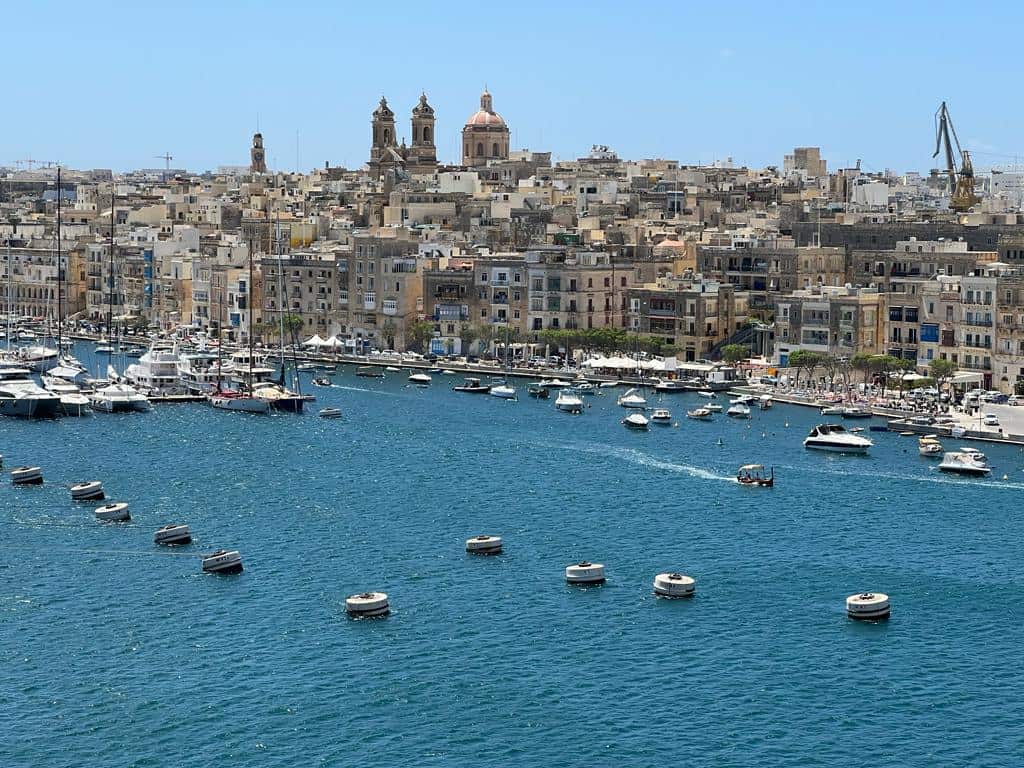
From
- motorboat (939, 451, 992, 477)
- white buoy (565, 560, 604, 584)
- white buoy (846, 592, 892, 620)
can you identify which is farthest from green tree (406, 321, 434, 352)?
white buoy (846, 592, 892, 620)

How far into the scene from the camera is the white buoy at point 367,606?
40250 millimetres

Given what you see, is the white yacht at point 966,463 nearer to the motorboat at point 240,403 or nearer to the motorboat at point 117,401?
the motorboat at point 240,403

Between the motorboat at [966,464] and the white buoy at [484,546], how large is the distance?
16164 millimetres

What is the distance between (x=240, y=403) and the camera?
2847 inches

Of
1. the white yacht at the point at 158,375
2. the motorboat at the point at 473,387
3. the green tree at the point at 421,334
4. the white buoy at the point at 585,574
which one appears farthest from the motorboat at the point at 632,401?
the white buoy at the point at 585,574

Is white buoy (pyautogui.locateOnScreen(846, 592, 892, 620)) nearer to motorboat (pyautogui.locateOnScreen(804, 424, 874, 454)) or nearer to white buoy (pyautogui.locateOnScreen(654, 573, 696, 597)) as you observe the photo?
white buoy (pyautogui.locateOnScreen(654, 573, 696, 597))

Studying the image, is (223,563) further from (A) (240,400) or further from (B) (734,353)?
(B) (734,353)

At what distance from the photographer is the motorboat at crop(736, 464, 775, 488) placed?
2159 inches

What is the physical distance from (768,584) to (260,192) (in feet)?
295

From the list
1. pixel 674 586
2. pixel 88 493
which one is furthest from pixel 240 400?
pixel 674 586

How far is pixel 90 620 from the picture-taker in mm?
40062

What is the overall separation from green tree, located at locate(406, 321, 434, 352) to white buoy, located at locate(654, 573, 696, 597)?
1918 inches

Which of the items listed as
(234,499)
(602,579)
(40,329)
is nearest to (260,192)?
(40,329)

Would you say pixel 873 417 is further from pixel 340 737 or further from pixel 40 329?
pixel 40 329
